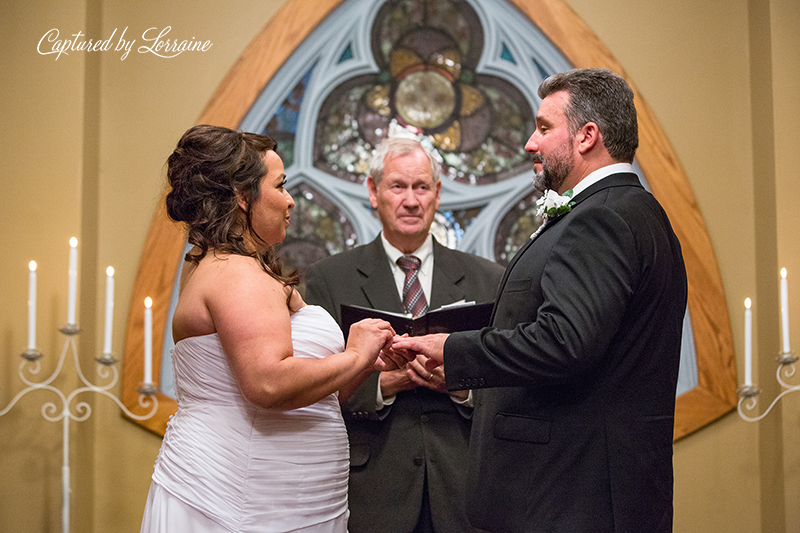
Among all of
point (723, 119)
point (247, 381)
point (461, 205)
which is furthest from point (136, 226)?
point (723, 119)

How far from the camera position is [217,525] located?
1985 mm

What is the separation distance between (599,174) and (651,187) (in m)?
2.11

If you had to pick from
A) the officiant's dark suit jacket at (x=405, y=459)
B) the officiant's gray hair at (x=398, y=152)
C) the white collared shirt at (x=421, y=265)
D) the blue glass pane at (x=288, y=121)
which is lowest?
the officiant's dark suit jacket at (x=405, y=459)

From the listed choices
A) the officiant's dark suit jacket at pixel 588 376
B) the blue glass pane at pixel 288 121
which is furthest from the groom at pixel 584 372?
the blue glass pane at pixel 288 121

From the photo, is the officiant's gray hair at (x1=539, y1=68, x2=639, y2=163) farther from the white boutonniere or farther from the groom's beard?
the white boutonniere

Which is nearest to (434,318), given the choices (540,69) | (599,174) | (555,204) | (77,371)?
(555,204)

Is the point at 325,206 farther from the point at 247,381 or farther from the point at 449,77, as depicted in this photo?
the point at 247,381

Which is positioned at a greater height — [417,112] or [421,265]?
[417,112]

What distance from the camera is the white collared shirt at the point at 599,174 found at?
214 centimetres

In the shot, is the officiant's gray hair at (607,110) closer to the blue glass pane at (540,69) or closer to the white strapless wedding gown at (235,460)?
the white strapless wedding gown at (235,460)

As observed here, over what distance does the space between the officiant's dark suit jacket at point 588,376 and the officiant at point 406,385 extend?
0.51m

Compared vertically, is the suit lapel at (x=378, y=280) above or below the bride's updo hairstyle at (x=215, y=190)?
below

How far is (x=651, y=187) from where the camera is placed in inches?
161

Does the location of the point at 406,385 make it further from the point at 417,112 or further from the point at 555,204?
the point at 417,112
